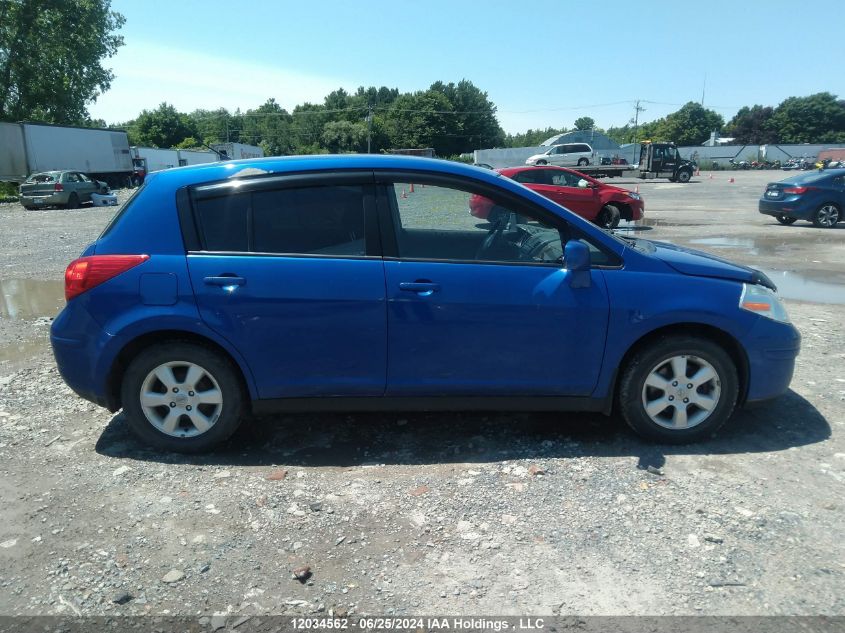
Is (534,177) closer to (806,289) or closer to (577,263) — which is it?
(806,289)

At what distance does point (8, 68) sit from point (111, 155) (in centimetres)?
1234

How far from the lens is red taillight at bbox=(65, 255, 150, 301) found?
3.67 m

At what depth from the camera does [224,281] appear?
3625 mm

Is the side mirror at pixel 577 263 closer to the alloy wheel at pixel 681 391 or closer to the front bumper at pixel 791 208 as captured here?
the alloy wheel at pixel 681 391

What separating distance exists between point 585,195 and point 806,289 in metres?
7.54

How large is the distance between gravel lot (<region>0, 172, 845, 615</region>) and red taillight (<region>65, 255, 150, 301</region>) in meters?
1.10

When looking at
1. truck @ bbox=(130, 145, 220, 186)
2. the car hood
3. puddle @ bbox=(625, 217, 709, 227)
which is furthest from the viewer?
truck @ bbox=(130, 145, 220, 186)

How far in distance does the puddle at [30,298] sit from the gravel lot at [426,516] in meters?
3.22

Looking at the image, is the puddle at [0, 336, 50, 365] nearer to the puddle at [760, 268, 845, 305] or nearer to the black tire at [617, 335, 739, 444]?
the black tire at [617, 335, 739, 444]

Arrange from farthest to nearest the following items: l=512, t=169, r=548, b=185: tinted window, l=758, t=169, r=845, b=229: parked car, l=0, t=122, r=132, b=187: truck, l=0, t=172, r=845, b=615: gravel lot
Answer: l=0, t=122, r=132, b=187: truck, l=758, t=169, r=845, b=229: parked car, l=512, t=169, r=548, b=185: tinted window, l=0, t=172, r=845, b=615: gravel lot

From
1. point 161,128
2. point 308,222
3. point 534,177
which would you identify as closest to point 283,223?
point 308,222

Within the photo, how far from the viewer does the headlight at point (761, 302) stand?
12.5ft

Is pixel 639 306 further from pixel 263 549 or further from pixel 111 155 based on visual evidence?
pixel 111 155

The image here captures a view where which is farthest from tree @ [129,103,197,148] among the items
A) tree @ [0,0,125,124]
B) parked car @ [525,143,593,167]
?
parked car @ [525,143,593,167]
